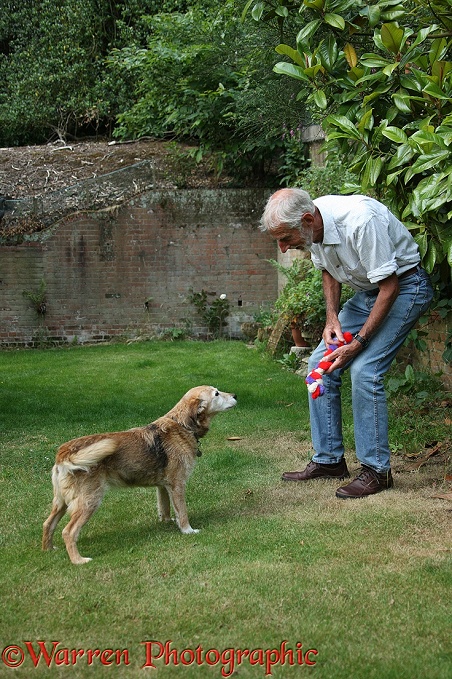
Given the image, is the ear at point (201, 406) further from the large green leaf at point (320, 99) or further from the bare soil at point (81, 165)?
the bare soil at point (81, 165)

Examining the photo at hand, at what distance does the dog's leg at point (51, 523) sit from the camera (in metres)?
4.21

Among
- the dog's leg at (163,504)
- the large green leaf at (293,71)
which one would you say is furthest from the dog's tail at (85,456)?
the large green leaf at (293,71)

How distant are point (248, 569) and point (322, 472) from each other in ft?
5.34

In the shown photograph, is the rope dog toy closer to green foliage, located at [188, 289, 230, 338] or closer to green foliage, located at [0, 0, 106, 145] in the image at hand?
green foliage, located at [188, 289, 230, 338]

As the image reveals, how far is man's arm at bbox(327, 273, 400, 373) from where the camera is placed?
15.2ft

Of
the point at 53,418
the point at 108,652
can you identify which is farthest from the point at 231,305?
the point at 108,652

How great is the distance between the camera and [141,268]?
45.4ft

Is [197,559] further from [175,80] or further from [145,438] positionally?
[175,80]

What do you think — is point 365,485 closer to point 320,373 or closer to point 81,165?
point 320,373

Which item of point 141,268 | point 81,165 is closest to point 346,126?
point 141,268

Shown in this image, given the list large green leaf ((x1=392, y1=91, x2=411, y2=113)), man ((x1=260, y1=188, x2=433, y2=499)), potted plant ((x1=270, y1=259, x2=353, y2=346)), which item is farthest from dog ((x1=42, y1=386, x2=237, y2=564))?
potted plant ((x1=270, y1=259, x2=353, y2=346))

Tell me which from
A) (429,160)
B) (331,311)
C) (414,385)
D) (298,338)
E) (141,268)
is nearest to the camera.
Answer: (429,160)

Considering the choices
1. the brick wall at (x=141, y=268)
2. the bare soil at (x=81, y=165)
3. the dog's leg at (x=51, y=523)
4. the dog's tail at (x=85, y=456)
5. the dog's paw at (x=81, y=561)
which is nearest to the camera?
the dog's paw at (x=81, y=561)

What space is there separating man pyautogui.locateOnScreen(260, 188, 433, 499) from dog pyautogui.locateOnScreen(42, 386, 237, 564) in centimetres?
87
